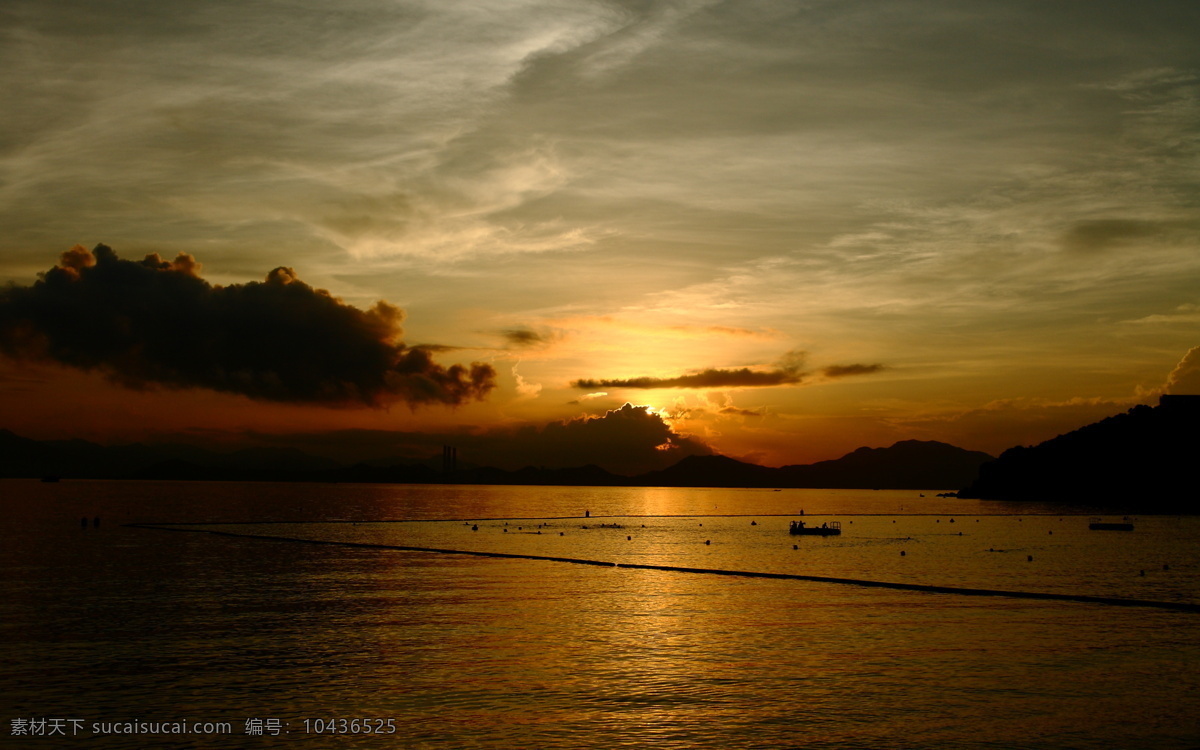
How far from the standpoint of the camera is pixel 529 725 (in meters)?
29.7

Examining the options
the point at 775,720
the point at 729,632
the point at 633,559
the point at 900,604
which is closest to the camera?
the point at 775,720

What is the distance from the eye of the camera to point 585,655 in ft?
135

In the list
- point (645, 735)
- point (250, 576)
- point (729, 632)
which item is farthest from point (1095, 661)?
point (250, 576)

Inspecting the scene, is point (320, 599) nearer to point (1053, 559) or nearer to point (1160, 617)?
point (1160, 617)

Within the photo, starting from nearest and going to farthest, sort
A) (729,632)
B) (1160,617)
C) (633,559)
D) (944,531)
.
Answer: (729,632), (1160,617), (633,559), (944,531)

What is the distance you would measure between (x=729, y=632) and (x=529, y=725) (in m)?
20.2

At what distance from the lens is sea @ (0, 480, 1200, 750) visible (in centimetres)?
2944

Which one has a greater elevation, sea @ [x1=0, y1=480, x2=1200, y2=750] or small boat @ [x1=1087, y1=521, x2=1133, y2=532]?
sea @ [x1=0, y1=480, x2=1200, y2=750]

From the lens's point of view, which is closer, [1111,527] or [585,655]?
[585,655]

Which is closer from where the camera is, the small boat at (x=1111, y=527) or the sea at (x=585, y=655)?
the sea at (x=585, y=655)

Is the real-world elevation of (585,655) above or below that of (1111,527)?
above

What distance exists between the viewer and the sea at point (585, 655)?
29438 millimetres

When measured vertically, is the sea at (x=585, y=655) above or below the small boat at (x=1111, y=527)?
above

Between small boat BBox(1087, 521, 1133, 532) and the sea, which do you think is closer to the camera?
the sea
